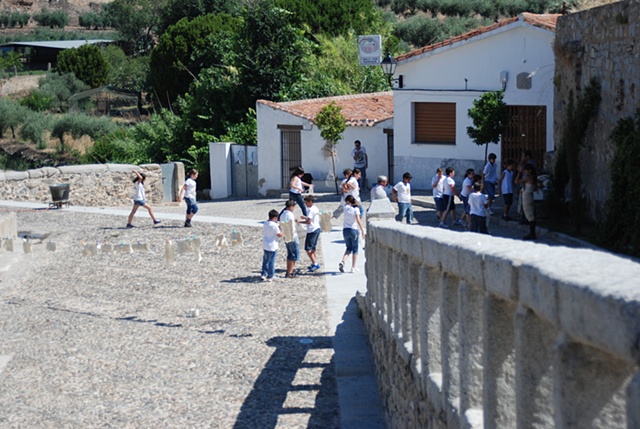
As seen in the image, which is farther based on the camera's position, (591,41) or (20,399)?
(591,41)

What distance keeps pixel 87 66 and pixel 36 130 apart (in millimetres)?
15508

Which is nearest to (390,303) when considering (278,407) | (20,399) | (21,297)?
(278,407)

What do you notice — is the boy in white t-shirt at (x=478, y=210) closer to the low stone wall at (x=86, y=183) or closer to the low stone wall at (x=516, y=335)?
the low stone wall at (x=516, y=335)

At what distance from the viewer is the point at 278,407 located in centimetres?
1017

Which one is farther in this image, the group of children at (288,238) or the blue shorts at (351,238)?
the blue shorts at (351,238)

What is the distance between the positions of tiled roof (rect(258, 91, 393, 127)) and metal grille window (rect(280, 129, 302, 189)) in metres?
0.82

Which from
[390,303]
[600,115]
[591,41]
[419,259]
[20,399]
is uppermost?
[591,41]

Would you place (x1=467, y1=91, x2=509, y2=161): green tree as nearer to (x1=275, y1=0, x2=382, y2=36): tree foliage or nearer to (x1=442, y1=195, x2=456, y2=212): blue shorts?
(x1=442, y1=195, x2=456, y2=212): blue shorts

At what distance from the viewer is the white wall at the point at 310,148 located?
96.8 ft

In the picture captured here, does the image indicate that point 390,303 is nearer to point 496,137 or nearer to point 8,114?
point 496,137

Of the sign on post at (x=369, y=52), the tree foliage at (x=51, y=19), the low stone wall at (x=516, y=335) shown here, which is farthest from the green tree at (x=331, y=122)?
the tree foliage at (x=51, y=19)

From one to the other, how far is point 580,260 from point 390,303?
5.35m

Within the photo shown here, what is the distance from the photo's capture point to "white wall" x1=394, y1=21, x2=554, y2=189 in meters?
25.3

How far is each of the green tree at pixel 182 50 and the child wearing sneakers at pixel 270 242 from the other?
31.2 meters
